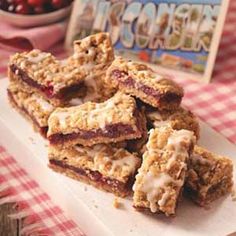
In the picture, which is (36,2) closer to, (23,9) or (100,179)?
(23,9)

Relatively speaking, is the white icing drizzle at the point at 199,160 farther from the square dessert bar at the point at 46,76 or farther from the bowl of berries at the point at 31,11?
the bowl of berries at the point at 31,11

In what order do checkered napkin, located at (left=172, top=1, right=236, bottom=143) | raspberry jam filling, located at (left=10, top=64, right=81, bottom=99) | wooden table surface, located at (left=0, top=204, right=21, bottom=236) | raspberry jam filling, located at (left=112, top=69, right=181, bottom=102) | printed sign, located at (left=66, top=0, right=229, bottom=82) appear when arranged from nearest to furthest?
wooden table surface, located at (left=0, top=204, right=21, bottom=236) → raspberry jam filling, located at (left=112, top=69, right=181, bottom=102) → raspberry jam filling, located at (left=10, top=64, right=81, bottom=99) → checkered napkin, located at (left=172, top=1, right=236, bottom=143) → printed sign, located at (left=66, top=0, right=229, bottom=82)

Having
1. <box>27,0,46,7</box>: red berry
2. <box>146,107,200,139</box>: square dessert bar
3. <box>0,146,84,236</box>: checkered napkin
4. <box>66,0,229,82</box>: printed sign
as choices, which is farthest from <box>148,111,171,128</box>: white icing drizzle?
<box>27,0,46,7</box>: red berry

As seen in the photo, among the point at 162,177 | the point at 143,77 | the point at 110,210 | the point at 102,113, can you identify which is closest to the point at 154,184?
the point at 162,177

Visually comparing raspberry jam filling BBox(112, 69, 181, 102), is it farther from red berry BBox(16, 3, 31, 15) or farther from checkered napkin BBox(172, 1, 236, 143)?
red berry BBox(16, 3, 31, 15)

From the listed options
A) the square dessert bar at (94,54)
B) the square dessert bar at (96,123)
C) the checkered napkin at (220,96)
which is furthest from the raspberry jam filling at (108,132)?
the checkered napkin at (220,96)

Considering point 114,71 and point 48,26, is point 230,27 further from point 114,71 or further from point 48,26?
point 114,71
